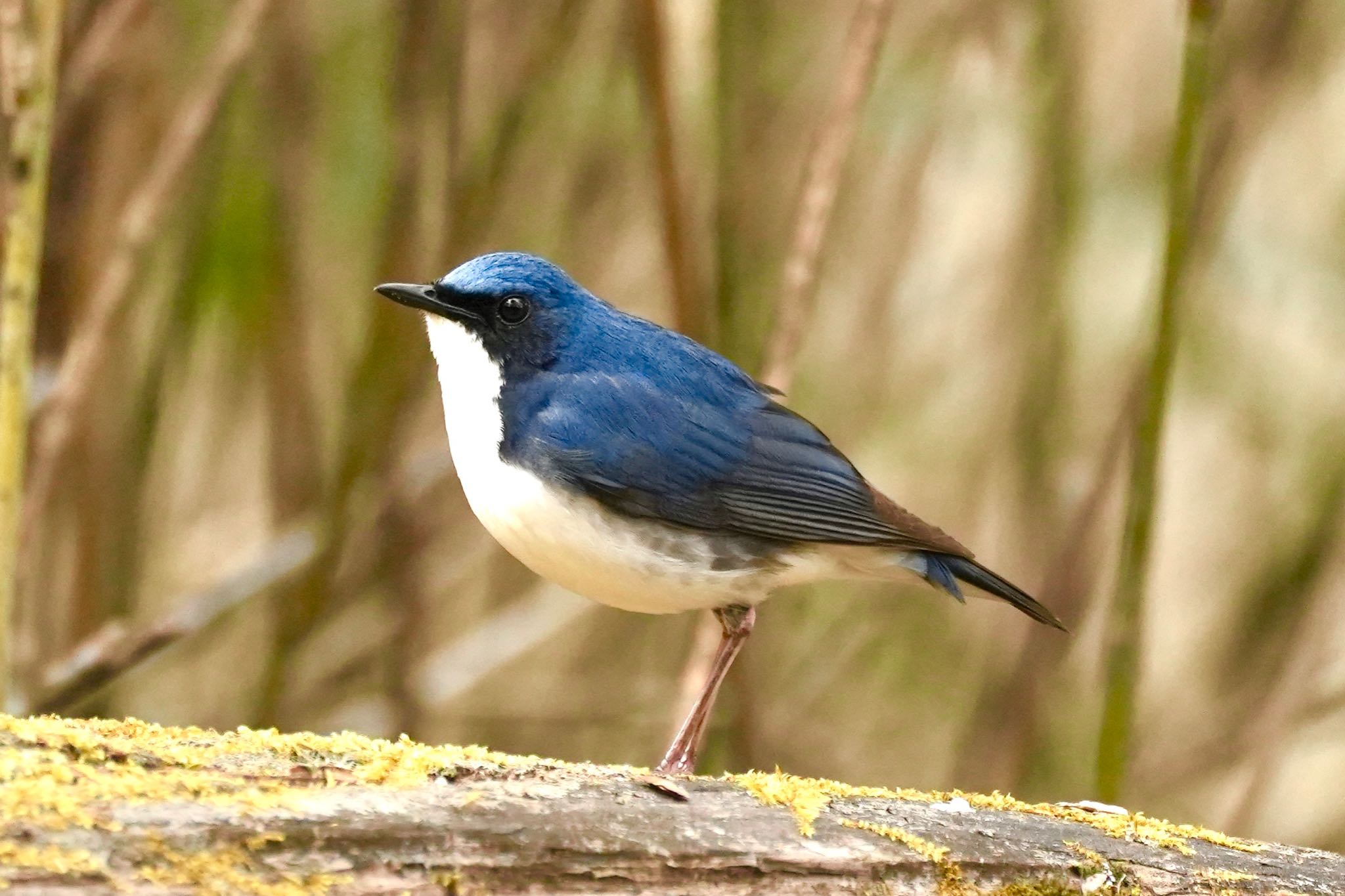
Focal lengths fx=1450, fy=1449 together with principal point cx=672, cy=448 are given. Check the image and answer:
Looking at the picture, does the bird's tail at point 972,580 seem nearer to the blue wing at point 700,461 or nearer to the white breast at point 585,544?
the blue wing at point 700,461

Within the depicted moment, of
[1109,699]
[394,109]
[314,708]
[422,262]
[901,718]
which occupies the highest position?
[394,109]

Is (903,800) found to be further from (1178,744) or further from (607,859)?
(1178,744)

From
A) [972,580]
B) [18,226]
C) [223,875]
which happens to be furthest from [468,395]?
[223,875]

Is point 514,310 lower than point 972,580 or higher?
higher

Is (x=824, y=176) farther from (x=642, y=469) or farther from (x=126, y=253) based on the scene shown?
(x=126, y=253)

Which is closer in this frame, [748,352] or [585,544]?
[585,544]

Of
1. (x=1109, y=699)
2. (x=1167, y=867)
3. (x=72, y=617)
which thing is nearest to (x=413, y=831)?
(x=1167, y=867)

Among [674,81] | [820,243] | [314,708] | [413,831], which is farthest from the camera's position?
[314,708]
